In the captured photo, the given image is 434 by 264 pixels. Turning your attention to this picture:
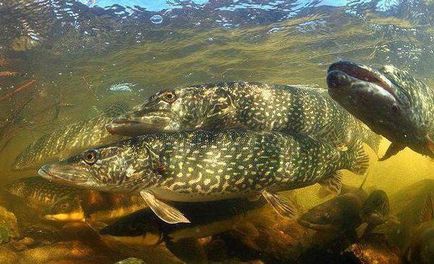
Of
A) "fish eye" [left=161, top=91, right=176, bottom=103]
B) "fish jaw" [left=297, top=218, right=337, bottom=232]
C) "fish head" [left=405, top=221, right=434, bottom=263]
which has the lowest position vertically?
"fish jaw" [left=297, top=218, right=337, bottom=232]

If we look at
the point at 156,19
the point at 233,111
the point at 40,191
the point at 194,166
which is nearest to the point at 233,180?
the point at 194,166

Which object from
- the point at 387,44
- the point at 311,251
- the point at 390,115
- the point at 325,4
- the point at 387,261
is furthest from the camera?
the point at 387,44

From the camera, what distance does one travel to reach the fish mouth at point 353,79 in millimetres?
5395

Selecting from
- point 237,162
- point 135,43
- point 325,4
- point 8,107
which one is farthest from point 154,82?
point 237,162

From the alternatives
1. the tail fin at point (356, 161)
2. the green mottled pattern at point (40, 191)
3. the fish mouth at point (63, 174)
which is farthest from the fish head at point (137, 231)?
the tail fin at point (356, 161)

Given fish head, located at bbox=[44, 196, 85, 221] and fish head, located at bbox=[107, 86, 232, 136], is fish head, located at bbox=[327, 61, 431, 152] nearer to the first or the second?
fish head, located at bbox=[107, 86, 232, 136]

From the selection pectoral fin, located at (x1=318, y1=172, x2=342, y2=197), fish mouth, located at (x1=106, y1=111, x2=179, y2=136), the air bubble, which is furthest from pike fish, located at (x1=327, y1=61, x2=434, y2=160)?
the air bubble

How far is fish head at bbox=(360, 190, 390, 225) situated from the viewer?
5.89 meters

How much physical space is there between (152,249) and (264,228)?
1873 mm

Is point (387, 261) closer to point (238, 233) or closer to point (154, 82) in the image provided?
point (238, 233)

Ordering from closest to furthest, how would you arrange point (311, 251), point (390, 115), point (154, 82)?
point (311, 251), point (390, 115), point (154, 82)

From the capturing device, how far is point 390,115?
5.91 metres

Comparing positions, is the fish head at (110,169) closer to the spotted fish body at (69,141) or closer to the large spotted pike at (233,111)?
the large spotted pike at (233,111)

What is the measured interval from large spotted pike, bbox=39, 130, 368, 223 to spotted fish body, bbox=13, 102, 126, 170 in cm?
406
